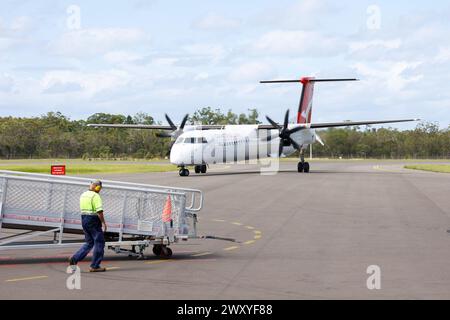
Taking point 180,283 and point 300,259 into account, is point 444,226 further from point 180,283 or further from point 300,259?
point 180,283

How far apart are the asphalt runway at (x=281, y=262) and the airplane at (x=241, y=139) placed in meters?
23.6

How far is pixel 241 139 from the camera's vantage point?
5697 centimetres

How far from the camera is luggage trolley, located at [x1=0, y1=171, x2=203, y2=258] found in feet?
49.3

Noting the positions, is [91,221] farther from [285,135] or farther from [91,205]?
[285,135]

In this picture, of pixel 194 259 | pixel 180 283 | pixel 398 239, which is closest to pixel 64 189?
pixel 194 259

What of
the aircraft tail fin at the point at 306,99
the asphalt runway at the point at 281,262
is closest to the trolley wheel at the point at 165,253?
the asphalt runway at the point at 281,262

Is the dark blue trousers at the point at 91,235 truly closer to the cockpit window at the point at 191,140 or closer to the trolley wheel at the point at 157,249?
the trolley wheel at the point at 157,249

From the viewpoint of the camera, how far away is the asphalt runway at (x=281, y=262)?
1189cm

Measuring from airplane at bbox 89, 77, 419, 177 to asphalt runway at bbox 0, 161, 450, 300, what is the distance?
77.3 feet

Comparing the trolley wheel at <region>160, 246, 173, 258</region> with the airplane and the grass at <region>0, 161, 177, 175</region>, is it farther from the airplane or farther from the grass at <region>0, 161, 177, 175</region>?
the grass at <region>0, 161, 177, 175</region>

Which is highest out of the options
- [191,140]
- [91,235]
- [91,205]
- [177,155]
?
[191,140]

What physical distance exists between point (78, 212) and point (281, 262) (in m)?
4.15

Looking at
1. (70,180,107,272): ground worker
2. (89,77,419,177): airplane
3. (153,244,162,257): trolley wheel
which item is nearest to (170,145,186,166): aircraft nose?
(89,77,419,177): airplane

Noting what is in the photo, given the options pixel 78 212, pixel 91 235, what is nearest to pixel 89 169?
pixel 78 212
